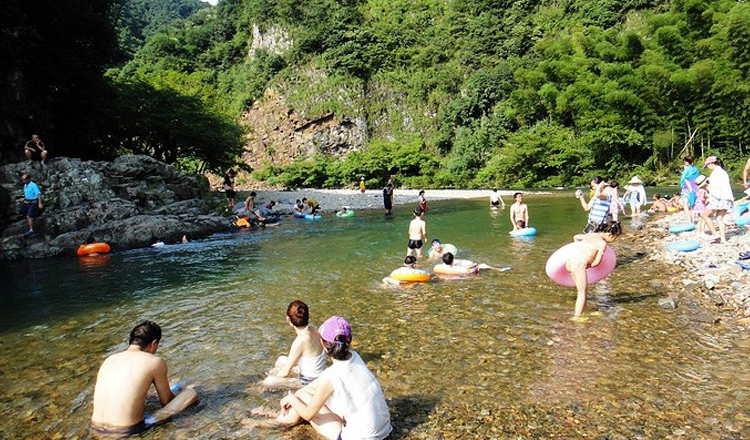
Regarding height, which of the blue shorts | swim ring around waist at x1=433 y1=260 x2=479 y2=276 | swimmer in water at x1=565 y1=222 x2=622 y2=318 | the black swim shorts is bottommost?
swim ring around waist at x1=433 y1=260 x2=479 y2=276

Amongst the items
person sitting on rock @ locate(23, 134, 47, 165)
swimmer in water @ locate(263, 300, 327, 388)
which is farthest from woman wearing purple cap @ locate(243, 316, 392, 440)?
person sitting on rock @ locate(23, 134, 47, 165)

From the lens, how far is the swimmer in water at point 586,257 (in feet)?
22.0

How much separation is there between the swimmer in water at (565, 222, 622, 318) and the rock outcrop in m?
14.8

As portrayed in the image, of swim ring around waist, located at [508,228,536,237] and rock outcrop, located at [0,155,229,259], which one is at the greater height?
rock outcrop, located at [0,155,229,259]

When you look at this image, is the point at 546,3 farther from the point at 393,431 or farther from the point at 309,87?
the point at 393,431

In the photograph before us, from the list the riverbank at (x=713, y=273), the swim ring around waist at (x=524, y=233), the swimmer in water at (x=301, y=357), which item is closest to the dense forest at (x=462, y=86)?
the swimmer in water at (x=301, y=357)

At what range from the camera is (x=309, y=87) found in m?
64.0

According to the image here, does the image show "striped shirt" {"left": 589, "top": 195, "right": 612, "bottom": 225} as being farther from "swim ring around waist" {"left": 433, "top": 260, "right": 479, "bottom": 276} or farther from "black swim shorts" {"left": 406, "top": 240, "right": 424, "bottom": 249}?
"black swim shorts" {"left": 406, "top": 240, "right": 424, "bottom": 249}

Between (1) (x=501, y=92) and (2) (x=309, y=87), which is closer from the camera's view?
(1) (x=501, y=92)

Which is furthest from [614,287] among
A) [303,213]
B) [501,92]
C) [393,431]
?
[501,92]

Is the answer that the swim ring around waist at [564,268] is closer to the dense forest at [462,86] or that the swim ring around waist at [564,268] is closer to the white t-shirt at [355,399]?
the white t-shirt at [355,399]

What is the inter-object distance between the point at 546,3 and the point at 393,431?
215 feet

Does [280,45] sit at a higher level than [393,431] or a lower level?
higher

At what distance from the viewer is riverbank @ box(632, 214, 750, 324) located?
700cm
